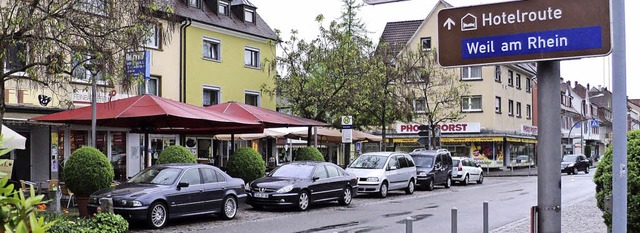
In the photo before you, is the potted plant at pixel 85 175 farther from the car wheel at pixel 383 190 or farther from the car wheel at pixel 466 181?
the car wheel at pixel 466 181

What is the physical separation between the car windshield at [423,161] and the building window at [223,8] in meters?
11.6

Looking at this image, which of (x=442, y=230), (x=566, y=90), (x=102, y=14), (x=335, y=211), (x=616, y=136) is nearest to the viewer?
(x=616, y=136)

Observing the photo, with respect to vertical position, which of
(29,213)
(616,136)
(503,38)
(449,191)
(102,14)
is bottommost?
(449,191)

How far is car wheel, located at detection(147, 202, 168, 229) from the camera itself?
1357 cm

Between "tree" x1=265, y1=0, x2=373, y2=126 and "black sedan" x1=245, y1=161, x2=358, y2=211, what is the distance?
7.93 m

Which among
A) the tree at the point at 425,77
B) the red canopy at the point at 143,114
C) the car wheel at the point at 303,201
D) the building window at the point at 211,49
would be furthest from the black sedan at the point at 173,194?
the tree at the point at 425,77

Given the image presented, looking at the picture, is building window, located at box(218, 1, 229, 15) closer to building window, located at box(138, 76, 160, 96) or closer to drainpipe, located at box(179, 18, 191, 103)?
drainpipe, located at box(179, 18, 191, 103)

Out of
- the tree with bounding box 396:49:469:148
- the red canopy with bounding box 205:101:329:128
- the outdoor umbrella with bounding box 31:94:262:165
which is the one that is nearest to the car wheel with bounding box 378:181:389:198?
the red canopy with bounding box 205:101:329:128

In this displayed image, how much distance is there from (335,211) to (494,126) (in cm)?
3405

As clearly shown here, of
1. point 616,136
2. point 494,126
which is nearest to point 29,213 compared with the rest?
point 616,136

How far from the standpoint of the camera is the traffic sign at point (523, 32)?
387 cm

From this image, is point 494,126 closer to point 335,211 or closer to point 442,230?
point 335,211

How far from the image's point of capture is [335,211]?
18.4 meters

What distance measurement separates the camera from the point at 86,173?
15.1 meters
